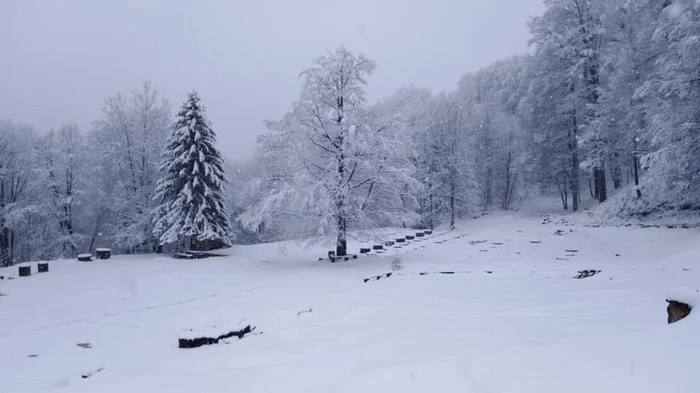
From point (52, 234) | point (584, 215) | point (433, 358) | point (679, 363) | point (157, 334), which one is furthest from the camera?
→ point (52, 234)

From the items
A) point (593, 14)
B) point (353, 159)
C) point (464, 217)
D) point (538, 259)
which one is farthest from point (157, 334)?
point (464, 217)

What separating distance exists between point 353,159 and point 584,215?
1569 cm

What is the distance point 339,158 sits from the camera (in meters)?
15.9

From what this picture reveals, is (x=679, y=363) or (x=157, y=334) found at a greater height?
(x=679, y=363)

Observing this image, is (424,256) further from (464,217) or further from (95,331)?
(464,217)

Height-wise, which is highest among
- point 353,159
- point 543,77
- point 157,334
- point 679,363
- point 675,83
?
point 543,77

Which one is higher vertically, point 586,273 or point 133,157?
point 133,157

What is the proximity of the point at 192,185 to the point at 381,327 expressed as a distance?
1827cm

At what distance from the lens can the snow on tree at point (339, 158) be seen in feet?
50.6

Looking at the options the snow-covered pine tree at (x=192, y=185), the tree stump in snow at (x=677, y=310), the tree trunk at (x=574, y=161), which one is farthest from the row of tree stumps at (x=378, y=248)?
the tree stump in snow at (x=677, y=310)

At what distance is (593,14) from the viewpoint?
2405 cm

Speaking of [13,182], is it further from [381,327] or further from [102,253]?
[381,327]

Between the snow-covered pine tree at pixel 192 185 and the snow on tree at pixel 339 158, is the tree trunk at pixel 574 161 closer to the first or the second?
the snow on tree at pixel 339 158

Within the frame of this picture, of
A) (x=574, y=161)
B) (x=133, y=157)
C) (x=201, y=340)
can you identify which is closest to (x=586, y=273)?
(x=201, y=340)
